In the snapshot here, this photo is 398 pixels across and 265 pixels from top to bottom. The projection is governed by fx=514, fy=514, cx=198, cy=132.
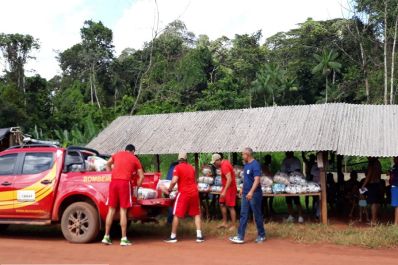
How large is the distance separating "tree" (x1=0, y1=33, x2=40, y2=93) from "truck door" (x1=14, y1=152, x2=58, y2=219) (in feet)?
90.5

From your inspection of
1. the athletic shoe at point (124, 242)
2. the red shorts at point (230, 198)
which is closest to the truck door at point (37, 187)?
the athletic shoe at point (124, 242)

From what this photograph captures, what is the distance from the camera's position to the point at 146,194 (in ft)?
31.4

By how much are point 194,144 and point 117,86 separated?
37587 millimetres

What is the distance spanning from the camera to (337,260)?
7.93m

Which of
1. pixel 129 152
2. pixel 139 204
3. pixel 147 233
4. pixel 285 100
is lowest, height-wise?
A: pixel 147 233

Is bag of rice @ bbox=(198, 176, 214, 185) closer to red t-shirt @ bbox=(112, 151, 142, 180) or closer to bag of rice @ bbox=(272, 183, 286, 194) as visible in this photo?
bag of rice @ bbox=(272, 183, 286, 194)

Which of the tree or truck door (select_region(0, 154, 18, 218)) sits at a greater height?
the tree

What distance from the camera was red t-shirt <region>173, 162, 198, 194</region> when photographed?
31.4ft

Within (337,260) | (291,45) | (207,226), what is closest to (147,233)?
(207,226)

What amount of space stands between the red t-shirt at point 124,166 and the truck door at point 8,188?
86.6 inches

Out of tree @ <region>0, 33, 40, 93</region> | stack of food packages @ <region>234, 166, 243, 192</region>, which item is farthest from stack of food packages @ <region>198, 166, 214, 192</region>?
tree @ <region>0, 33, 40, 93</region>

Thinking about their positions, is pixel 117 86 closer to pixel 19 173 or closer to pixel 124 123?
pixel 124 123

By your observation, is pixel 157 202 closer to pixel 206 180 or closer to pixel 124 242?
pixel 124 242

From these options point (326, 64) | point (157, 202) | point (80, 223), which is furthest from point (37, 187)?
point (326, 64)
